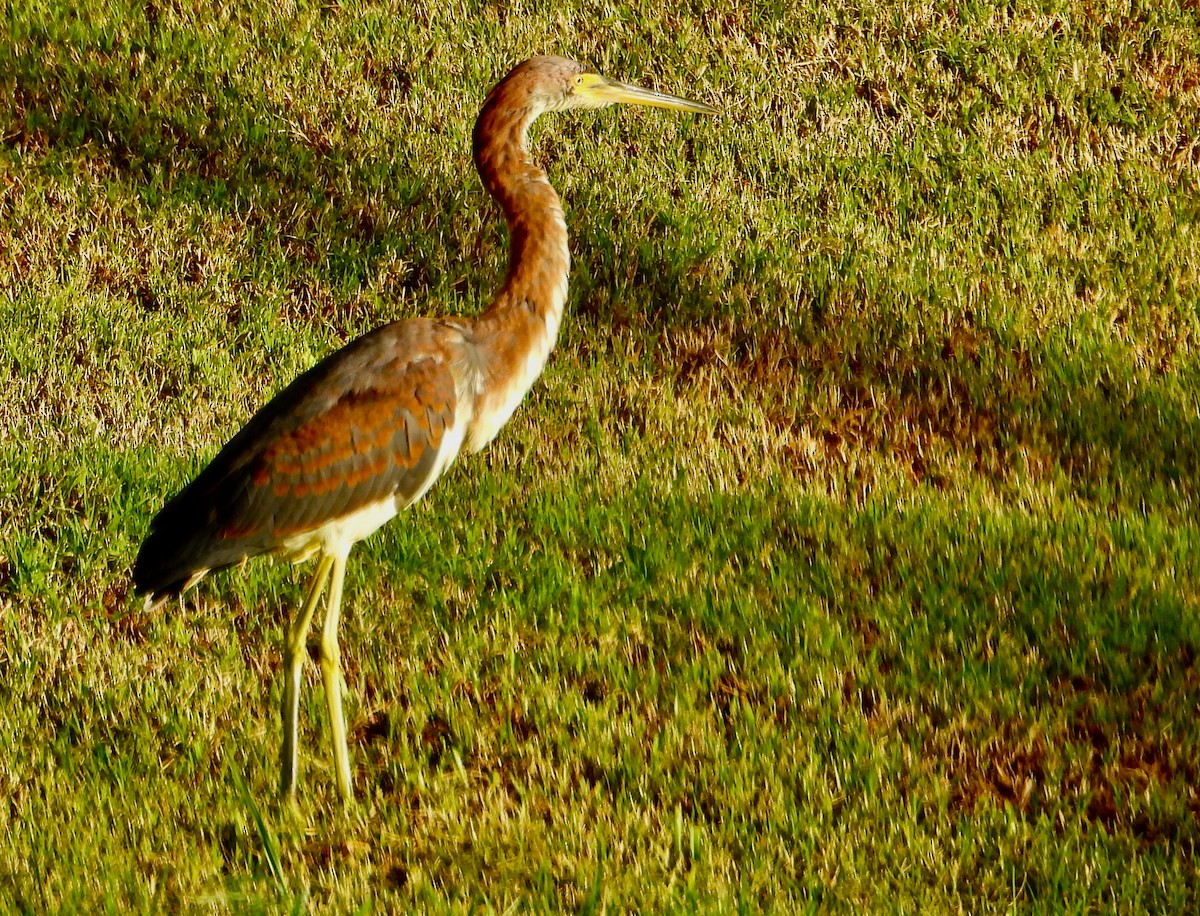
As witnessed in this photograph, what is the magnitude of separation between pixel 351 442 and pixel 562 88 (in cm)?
158

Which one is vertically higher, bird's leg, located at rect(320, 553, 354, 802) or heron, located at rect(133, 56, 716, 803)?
heron, located at rect(133, 56, 716, 803)

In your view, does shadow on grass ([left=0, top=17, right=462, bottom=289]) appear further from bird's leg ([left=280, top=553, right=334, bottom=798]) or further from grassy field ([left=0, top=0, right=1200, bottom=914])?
bird's leg ([left=280, top=553, right=334, bottom=798])

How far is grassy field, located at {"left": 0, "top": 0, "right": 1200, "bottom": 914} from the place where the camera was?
446 cm

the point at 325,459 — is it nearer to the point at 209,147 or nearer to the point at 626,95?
the point at 626,95

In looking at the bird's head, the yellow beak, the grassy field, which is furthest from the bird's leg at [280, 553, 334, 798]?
the yellow beak

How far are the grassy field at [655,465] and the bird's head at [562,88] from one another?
1.67 m

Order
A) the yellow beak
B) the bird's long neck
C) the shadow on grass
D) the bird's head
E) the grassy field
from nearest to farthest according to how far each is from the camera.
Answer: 1. the grassy field
2. the bird's long neck
3. the bird's head
4. the yellow beak
5. the shadow on grass

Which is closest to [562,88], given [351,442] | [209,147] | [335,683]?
[351,442]

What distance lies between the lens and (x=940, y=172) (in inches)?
355

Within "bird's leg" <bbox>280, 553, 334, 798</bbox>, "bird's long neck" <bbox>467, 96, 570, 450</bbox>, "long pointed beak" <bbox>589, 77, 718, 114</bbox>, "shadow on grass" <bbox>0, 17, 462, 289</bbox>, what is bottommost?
"bird's leg" <bbox>280, 553, 334, 798</bbox>

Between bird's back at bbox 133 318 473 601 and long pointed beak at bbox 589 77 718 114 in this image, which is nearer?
bird's back at bbox 133 318 473 601

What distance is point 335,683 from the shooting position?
4.75m

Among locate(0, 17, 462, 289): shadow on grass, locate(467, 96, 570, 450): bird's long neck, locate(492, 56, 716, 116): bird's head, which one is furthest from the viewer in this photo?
locate(0, 17, 462, 289): shadow on grass

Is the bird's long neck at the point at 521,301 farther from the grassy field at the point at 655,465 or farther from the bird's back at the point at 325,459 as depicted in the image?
the grassy field at the point at 655,465
